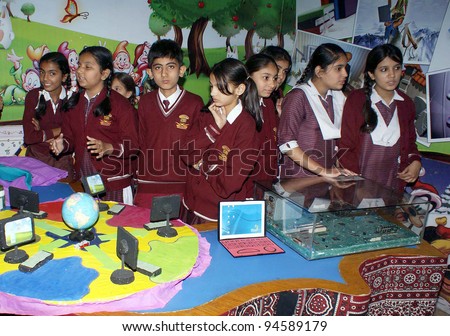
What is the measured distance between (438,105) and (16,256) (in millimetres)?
3394

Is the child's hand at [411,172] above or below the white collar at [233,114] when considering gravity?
below

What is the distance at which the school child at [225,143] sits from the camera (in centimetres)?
267

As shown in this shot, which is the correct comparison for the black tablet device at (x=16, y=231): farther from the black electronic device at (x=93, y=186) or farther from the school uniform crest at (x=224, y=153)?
the school uniform crest at (x=224, y=153)

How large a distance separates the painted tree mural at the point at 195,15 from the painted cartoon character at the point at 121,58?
56 cm

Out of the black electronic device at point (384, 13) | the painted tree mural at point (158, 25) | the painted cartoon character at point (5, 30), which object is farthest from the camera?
the painted tree mural at point (158, 25)

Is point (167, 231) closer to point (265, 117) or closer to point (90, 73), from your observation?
point (265, 117)

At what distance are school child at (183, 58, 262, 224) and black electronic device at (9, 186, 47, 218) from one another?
960mm

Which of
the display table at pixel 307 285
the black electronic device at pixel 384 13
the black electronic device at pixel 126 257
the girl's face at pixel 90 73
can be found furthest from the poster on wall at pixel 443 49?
the black electronic device at pixel 126 257

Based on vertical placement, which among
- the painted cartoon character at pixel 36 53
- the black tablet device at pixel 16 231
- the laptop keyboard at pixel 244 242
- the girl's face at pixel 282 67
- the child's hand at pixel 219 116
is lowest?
the laptop keyboard at pixel 244 242

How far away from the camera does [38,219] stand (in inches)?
96.5

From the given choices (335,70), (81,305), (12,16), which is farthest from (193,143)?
(12,16)

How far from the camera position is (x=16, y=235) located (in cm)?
201

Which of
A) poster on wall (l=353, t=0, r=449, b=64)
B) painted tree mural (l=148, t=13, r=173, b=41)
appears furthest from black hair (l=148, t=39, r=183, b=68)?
poster on wall (l=353, t=0, r=449, b=64)

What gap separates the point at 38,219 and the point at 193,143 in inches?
40.5
